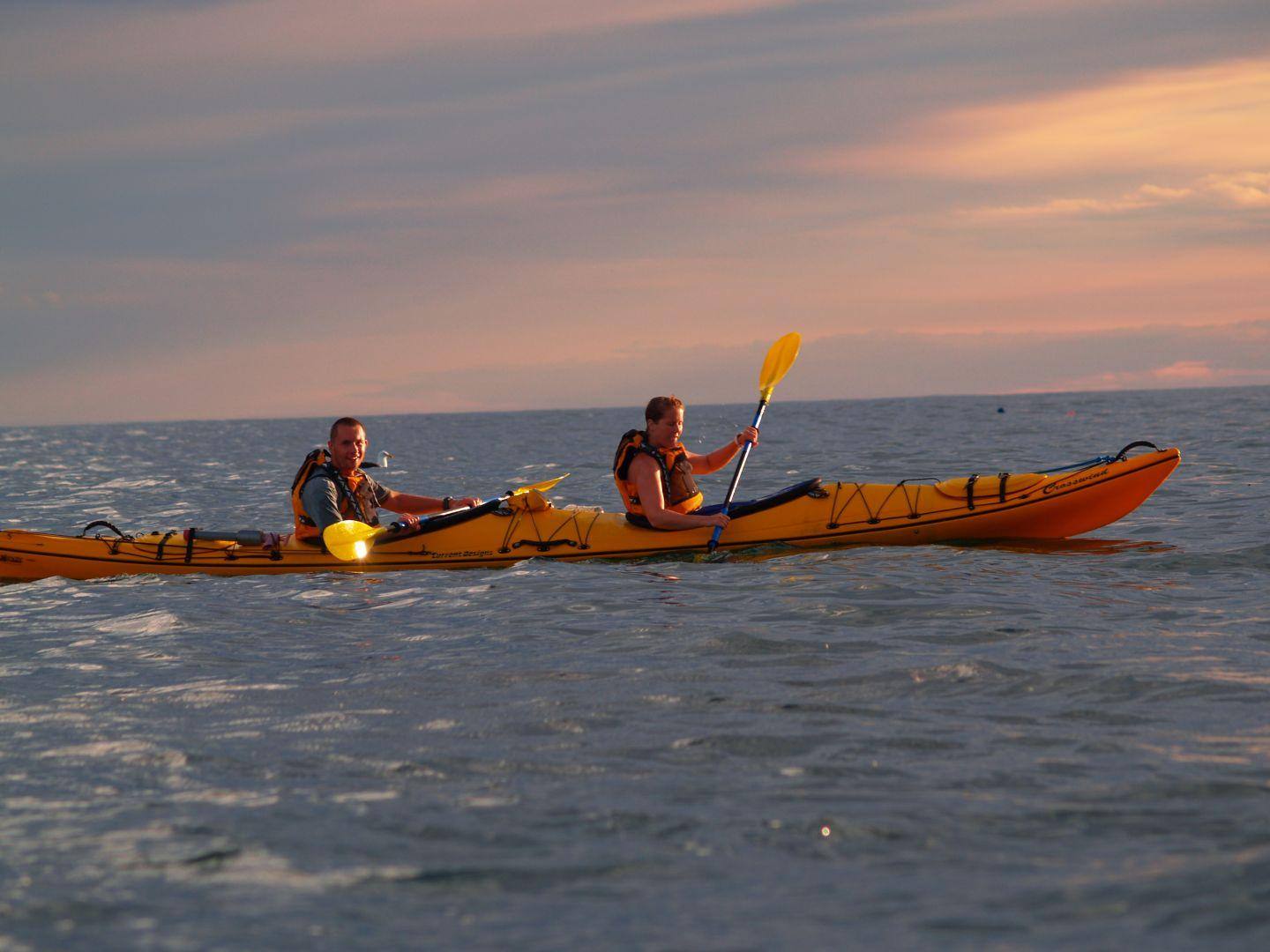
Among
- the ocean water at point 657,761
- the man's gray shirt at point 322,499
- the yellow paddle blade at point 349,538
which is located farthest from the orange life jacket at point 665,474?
the man's gray shirt at point 322,499

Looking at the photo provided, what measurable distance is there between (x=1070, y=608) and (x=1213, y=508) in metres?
6.21

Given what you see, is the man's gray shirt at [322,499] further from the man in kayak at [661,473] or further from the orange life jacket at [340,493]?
the man in kayak at [661,473]

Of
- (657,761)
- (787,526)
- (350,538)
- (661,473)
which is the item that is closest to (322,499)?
(350,538)

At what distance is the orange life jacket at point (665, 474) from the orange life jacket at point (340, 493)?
78.5 inches

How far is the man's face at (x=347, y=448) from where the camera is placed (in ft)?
29.9

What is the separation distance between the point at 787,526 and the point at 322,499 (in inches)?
144

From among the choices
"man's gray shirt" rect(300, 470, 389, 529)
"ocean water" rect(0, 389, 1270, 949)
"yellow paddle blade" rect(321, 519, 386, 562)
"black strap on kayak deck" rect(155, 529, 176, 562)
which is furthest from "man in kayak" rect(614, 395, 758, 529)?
"black strap on kayak deck" rect(155, 529, 176, 562)

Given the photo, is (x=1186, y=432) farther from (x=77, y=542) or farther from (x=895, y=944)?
(x=895, y=944)

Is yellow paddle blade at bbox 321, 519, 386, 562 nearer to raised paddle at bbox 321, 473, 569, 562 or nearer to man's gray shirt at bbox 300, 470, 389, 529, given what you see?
raised paddle at bbox 321, 473, 569, 562

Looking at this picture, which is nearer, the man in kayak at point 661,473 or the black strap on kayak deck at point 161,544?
the man in kayak at point 661,473

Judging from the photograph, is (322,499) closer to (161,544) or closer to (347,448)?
(347,448)

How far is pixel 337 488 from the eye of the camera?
930cm

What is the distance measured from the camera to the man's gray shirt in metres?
9.19

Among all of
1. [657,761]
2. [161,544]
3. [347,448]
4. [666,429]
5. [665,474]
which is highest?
[666,429]
